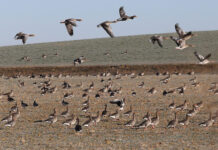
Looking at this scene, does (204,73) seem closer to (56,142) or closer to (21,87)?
(21,87)

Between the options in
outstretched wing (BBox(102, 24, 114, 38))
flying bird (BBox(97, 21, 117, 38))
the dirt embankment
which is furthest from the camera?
the dirt embankment

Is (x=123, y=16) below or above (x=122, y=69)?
above

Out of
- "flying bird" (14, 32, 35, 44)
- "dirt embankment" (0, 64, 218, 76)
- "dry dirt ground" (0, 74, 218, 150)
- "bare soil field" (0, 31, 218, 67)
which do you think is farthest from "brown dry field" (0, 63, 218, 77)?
"flying bird" (14, 32, 35, 44)

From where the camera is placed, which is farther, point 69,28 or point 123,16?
point 123,16

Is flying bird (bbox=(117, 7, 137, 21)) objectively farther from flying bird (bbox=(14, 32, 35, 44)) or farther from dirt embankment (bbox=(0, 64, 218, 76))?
dirt embankment (bbox=(0, 64, 218, 76))

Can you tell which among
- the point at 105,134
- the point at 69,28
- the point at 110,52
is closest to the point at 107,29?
the point at 69,28

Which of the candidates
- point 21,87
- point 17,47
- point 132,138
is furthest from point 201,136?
point 17,47

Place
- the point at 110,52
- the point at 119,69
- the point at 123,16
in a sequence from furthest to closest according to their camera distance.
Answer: the point at 110,52
the point at 119,69
the point at 123,16

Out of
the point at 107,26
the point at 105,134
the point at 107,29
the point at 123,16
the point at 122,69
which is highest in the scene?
the point at 123,16

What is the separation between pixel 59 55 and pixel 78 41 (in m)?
15.3

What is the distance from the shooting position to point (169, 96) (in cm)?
3247

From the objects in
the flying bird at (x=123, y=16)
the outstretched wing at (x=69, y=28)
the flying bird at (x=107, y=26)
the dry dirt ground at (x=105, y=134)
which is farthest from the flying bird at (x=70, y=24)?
the dry dirt ground at (x=105, y=134)

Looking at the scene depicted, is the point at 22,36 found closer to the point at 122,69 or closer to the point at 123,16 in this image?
the point at 123,16

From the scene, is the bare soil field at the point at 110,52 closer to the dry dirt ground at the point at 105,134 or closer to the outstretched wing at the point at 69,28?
the dry dirt ground at the point at 105,134
